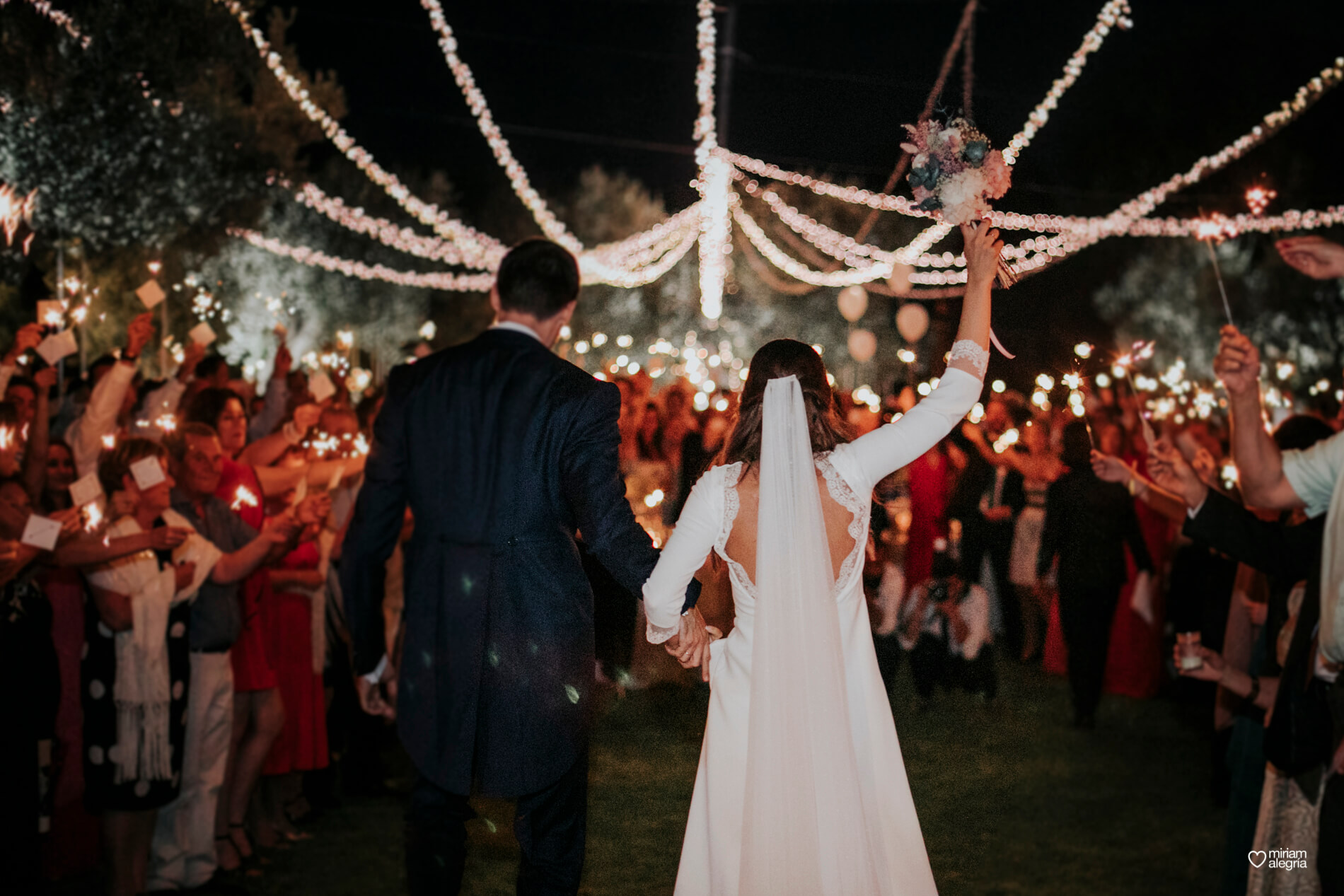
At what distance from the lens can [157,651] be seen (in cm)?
398

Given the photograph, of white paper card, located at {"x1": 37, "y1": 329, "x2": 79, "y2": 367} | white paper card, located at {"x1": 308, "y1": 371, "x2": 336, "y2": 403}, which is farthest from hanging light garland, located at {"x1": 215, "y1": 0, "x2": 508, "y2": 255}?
white paper card, located at {"x1": 37, "y1": 329, "x2": 79, "y2": 367}

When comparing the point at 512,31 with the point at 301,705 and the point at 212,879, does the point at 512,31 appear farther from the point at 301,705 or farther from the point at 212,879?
the point at 212,879

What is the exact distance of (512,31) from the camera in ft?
45.6

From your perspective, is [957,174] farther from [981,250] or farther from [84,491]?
[84,491]

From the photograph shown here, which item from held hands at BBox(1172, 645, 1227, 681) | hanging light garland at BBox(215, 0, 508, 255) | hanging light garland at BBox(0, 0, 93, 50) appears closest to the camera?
held hands at BBox(1172, 645, 1227, 681)

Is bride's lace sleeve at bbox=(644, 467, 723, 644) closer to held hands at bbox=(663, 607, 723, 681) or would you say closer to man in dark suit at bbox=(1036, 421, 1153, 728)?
held hands at bbox=(663, 607, 723, 681)

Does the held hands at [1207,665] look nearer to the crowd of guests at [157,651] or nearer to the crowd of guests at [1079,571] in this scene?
the crowd of guests at [1079,571]

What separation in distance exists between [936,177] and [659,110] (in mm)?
7061

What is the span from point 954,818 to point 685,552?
1.33 m

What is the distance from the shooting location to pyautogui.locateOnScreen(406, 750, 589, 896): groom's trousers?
3006 millimetres

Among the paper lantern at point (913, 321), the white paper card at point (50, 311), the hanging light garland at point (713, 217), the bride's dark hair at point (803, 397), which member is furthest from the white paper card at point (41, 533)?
the paper lantern at point (913, 321)

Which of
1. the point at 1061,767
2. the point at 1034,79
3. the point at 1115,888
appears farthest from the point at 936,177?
the point at 1061,767

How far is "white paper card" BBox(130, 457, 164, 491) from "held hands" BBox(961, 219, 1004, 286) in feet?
9.07

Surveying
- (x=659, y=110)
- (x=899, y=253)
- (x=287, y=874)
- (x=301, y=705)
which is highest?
(x=659, y=110)
